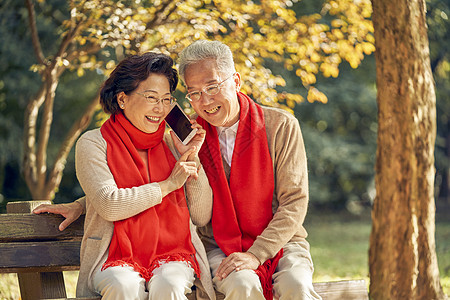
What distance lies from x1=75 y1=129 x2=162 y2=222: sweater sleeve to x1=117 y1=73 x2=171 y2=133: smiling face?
27 cm

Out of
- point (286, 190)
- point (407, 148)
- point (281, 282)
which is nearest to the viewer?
point (281, 282)

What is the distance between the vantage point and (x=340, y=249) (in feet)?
38.8

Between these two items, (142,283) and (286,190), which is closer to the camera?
(142,283)

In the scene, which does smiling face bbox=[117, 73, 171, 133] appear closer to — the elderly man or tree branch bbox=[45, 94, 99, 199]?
the elderly man

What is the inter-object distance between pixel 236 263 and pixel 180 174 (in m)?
0.58

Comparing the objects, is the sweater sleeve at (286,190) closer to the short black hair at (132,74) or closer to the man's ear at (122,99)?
the short black hair at (132,74)

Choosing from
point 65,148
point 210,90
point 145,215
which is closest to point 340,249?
point 65,148

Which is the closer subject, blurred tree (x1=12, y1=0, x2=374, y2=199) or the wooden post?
the wooden post

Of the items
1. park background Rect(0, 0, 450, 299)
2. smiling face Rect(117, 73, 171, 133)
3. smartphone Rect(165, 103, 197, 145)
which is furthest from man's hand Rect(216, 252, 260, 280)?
park background Rect(0, 0, 450, 299)

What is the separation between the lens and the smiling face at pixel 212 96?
348cm

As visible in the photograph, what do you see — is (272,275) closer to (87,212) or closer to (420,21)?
(87,212)

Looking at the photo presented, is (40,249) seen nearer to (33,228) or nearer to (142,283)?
(33,228)

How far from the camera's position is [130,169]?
132 inches

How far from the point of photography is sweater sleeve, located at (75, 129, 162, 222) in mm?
3156
